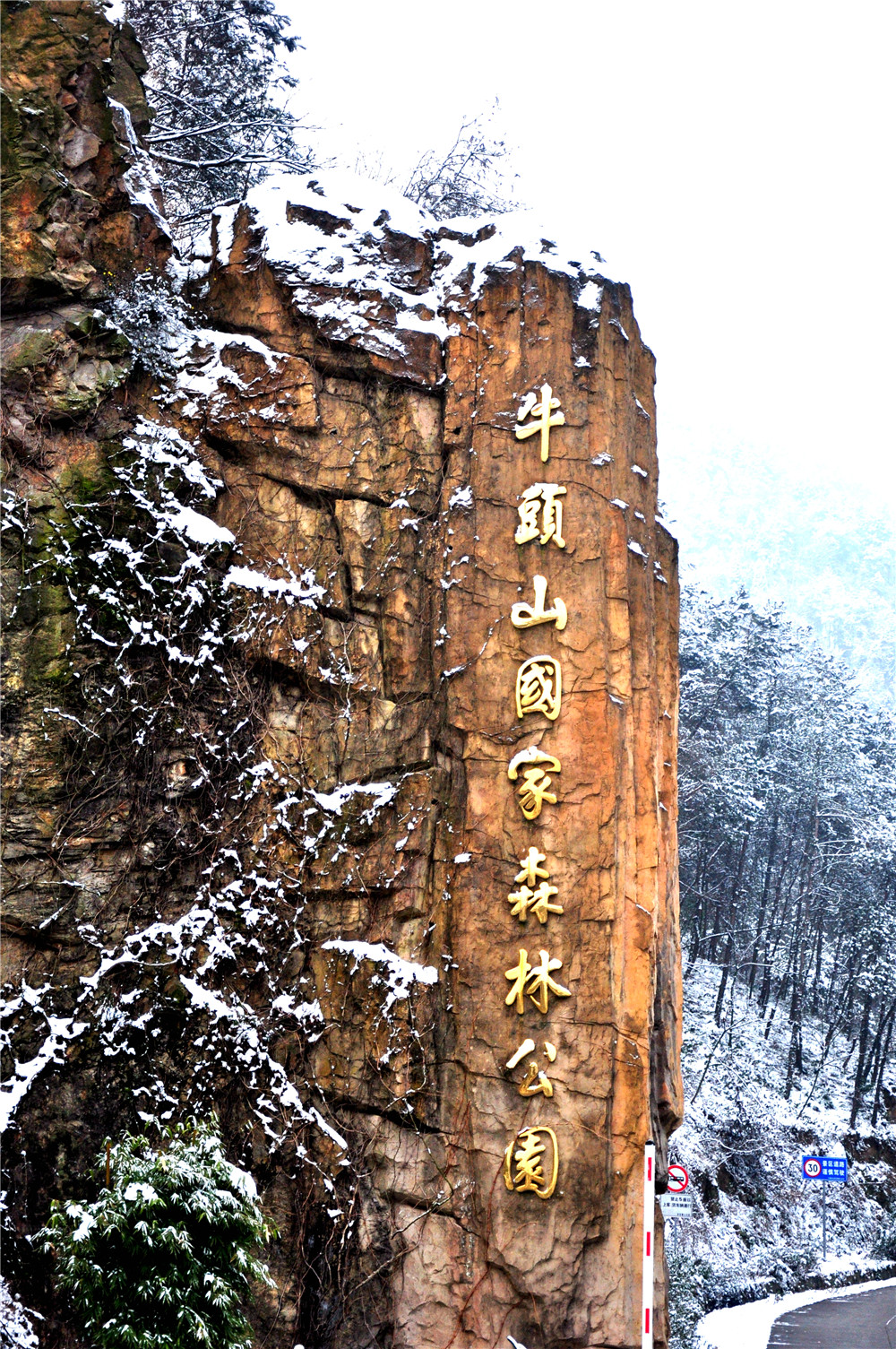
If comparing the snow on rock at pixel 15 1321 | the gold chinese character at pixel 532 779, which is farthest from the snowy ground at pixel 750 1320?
the snow on rock at pixel 15 1321

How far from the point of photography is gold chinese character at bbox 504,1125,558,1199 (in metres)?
6.72

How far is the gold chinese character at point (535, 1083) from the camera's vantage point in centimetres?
684

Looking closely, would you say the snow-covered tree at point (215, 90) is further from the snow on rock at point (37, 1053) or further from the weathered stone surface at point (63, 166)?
the snow on rock at point (37, 1053)

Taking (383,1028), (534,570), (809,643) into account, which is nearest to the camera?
(383,1028)

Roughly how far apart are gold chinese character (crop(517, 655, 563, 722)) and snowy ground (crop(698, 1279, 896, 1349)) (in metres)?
9.12

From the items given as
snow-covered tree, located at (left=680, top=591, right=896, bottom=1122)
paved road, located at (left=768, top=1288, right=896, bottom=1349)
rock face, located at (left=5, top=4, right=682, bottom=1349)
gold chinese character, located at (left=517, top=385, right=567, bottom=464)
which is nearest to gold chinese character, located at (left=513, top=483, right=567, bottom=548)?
rock face, located at (left=5, top=4, right=682, bottom=1349)

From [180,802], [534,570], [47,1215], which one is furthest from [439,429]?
[47,1215]

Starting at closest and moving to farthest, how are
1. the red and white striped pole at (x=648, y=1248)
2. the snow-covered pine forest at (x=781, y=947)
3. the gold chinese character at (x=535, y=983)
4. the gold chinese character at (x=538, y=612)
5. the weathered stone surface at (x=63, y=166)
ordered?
the red and white striped pole at (x=648, y=1248), the gold chinese character at (x=535, y=983), the gold chinese character at (x=538, y=612), the weathered stone surface at (x=63, y=166), the snow-covered pine forest at (x=781, y=947)

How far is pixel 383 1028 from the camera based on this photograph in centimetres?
714

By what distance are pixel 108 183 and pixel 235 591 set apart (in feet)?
9.97

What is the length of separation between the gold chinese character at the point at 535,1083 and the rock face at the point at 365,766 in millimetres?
19

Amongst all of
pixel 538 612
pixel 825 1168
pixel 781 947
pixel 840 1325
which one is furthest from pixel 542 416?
pixel 781 947

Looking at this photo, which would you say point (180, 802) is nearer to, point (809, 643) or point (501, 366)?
point (501, 366)

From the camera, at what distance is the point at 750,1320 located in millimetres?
16250
